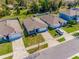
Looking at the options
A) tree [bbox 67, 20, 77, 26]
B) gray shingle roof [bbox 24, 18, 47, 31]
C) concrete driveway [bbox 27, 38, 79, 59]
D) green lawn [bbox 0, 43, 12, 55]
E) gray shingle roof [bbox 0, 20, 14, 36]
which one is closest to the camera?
concrete driveway [bbox 27, 38, 79, 59]

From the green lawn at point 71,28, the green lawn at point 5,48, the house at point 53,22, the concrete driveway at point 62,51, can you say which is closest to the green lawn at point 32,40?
the green lawn at point 5,48

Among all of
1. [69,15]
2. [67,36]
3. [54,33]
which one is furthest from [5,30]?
[69,15]

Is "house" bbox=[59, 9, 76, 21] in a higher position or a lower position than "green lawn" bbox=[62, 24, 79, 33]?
higher

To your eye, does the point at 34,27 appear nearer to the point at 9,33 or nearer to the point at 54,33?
the point at 54,33

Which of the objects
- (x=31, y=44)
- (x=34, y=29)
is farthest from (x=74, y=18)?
(x=31, y=44)

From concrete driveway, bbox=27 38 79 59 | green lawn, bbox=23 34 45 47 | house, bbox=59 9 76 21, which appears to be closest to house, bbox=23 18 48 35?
green lawn, bbox=23 34 45 47

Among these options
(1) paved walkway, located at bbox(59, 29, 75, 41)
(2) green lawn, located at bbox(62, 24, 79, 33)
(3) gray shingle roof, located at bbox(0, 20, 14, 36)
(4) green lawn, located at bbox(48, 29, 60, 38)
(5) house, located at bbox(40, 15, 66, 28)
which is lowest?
(1) paved walkway, located at bbox(59, 29, 75, 41)

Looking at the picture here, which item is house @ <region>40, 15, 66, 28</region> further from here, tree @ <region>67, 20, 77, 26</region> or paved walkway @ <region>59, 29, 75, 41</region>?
paved walkway @ <region>59, 29, 75, 41</region>

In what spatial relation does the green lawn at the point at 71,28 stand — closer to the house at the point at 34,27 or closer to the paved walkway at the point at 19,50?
the house at the point at 34,27
